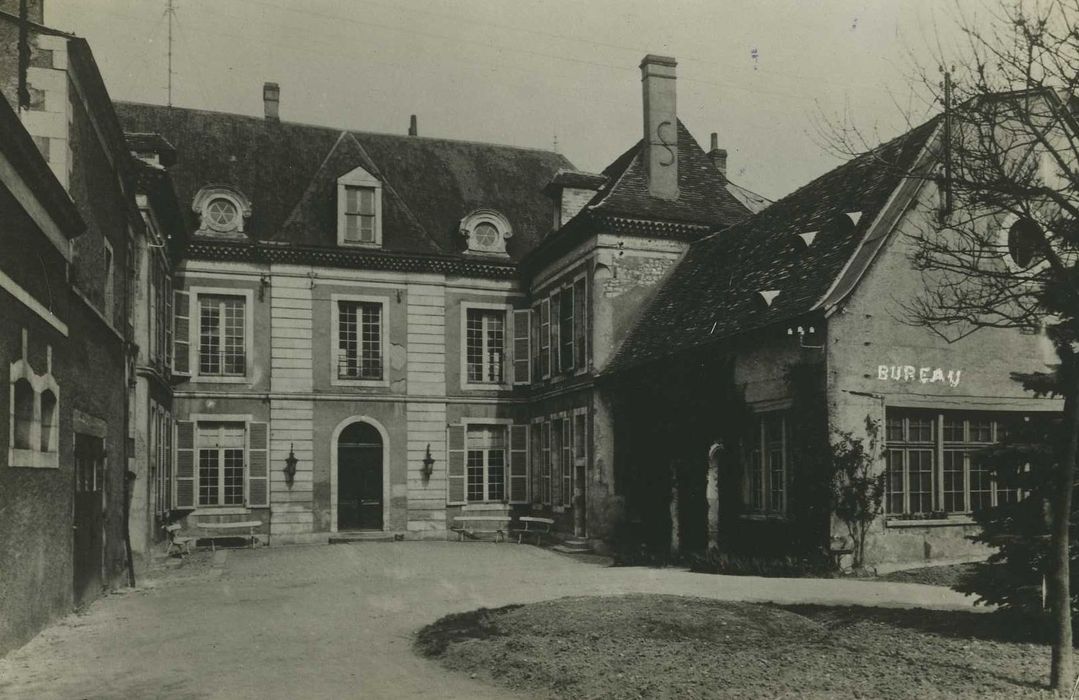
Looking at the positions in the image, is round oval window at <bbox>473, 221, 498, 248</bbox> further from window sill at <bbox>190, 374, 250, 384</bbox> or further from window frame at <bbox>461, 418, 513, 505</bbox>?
window sill at <bbox>190, 374, 250, 384</bbox>

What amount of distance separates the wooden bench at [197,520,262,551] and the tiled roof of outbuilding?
31.2ft

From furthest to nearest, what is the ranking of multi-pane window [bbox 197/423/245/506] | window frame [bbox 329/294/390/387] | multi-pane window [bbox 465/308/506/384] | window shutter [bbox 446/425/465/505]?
1. multi-pane window [bbox 465/308/506/384]
2. window shutter [bbox 446/425/465/505]
3. window frame [bbox 329/294/390/387]
4. multi-pane window [bbox 197/423/245/506]

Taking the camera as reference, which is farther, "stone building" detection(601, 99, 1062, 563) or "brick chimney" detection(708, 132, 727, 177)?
"brick chimney" detection(708, 132, 727, 177)

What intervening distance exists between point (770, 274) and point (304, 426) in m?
12.8

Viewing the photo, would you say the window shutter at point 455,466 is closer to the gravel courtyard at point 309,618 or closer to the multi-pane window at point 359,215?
the multi-pane window at point 359,215

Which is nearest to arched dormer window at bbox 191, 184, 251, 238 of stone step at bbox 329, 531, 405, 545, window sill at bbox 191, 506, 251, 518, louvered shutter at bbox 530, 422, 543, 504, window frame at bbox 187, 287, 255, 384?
window frame at bbox 187, 287, 255, 384

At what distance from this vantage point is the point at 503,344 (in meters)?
26.7

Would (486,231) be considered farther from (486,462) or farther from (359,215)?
(486,462)

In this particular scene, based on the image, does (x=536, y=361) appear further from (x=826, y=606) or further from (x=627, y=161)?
(x=826, y=606)

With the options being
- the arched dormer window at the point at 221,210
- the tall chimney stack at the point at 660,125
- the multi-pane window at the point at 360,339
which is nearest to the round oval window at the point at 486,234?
the multi-pane window at the point at 360,339

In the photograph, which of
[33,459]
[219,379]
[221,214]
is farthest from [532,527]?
Answer: [33,459]

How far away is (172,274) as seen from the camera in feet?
78.0

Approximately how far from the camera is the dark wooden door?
12.2m

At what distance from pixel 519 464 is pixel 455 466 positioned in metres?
1.73
